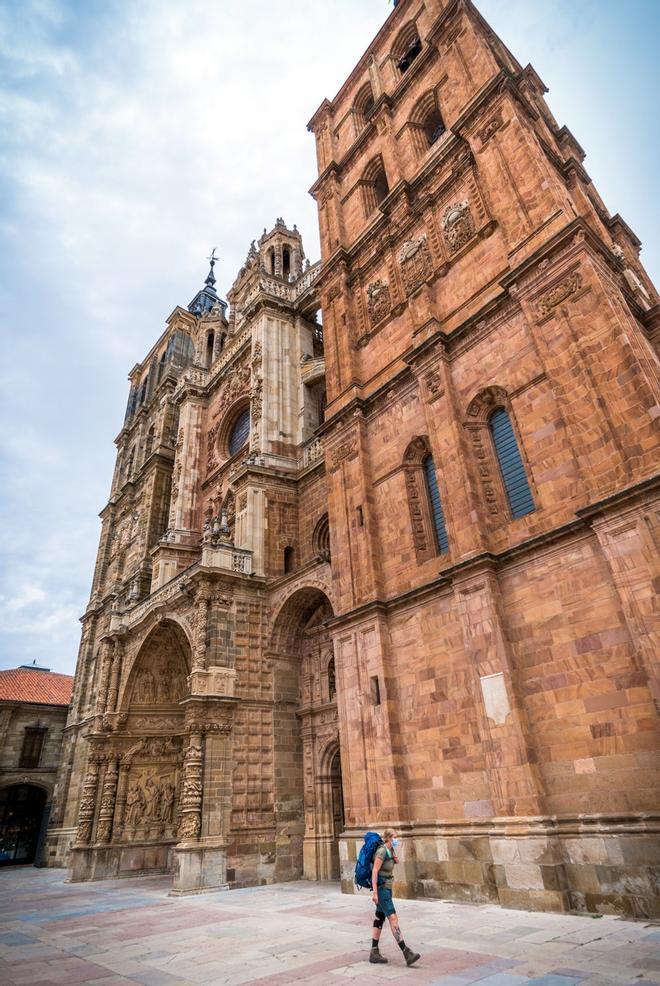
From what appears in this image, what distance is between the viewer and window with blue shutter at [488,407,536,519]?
39.7 ft

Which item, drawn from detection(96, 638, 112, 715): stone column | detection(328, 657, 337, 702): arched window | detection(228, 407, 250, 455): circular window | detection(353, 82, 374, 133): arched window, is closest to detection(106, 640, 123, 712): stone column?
detection(96, 638, 112, 715): stone column

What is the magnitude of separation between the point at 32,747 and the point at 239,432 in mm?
23909

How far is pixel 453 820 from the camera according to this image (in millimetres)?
10773

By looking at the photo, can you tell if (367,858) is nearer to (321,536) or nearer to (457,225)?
(321,536)

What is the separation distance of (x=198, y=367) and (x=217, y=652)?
19.0 meters

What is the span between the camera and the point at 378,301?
1867 cm

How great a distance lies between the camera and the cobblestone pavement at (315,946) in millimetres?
5613

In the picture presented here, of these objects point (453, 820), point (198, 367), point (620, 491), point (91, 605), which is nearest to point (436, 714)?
point (453, 820)

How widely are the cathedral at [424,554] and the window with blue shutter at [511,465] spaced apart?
0.06m

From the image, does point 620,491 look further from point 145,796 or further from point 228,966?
point 145,796

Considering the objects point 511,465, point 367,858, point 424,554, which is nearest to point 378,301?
point 511,465

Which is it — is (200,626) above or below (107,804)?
above

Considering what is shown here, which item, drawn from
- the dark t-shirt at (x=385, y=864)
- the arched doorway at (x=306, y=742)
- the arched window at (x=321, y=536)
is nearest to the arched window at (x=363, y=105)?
the arched window at (x=321, y=536)

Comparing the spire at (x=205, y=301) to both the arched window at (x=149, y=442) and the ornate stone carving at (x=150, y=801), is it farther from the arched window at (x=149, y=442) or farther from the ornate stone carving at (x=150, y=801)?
the ornate stone carving at (x=150, y=801)
